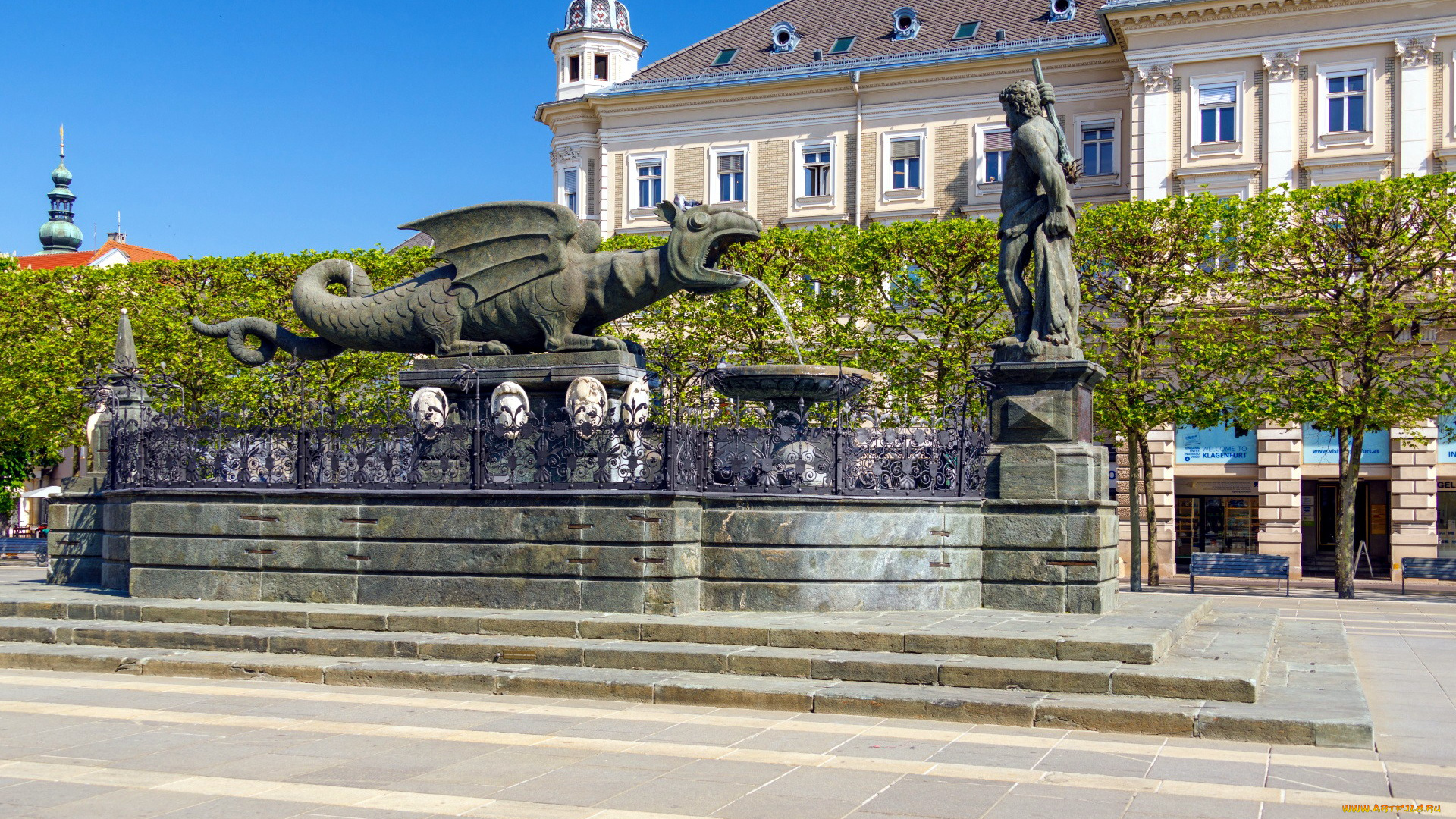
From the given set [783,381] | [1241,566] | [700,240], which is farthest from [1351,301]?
[700,240]

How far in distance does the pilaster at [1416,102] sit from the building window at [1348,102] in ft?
3.19

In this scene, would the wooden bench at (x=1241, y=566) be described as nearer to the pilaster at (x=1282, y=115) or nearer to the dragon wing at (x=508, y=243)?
the pilaster at (x=1282, y=115)

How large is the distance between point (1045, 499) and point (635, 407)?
4.14 meters

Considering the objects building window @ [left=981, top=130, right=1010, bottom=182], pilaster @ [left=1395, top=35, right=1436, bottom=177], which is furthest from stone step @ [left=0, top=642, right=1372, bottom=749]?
building window @ [left=981, top=130, right=1010, bottom=182]

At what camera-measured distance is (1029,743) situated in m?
8.66

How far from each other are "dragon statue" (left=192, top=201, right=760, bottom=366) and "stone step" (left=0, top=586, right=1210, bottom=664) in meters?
3.47

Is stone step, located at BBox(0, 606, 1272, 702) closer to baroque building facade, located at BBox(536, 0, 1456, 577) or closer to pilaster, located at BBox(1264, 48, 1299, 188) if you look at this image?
baroque building facade, located at BBox(536, 0, 1456, 577)

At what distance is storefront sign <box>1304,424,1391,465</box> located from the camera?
34.8 m

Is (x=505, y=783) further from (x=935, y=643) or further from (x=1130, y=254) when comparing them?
(x=1130, y=254)

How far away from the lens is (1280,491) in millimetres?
34938

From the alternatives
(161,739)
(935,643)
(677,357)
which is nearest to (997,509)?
(935,643)

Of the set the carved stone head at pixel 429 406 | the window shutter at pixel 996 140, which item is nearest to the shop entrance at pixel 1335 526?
the window shutter at pixel 996 140

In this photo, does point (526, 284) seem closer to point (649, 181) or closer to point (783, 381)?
point (783, 381)

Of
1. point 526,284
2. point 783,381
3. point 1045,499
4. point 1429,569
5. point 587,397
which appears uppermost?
point 526,284
